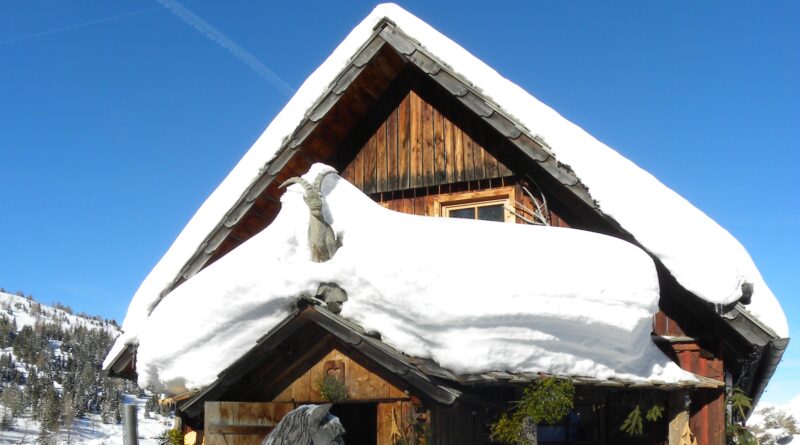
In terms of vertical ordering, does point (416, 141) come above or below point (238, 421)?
above

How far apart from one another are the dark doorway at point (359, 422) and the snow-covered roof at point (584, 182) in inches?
116

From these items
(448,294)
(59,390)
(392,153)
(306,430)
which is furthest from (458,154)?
(59,390)

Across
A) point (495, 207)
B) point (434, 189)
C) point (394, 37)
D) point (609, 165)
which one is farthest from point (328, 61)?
point (609, 165)

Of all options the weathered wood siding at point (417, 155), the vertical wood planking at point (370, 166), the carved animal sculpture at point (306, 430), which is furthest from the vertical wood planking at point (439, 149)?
the carved animal sculpture at point (306, 430)

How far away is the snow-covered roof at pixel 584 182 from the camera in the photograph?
6.49 m

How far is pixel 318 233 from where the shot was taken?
6574 mm

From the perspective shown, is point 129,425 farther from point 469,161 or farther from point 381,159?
point 469,161

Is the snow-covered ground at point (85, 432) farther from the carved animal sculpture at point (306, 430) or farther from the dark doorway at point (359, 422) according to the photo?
the carved animal sculpture at point (306, 430)

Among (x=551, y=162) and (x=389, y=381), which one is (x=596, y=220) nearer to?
(x=551, y=162)

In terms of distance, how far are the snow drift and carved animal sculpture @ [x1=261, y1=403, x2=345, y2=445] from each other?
5.88 feet

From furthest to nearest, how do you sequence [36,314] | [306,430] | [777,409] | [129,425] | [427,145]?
[36,314] < [777,409] < [427,145] < [129,425] < [306,430]

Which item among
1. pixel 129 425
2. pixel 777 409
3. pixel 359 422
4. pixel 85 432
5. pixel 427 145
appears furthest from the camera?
pixel 85 432

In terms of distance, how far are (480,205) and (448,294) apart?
2.71 meters

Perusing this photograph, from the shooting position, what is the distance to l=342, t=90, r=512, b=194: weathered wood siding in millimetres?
8484
